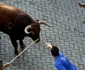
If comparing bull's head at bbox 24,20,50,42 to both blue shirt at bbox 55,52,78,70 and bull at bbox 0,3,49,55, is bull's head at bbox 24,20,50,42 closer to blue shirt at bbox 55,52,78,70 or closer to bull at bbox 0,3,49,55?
bull at bbox 0,3,49,55

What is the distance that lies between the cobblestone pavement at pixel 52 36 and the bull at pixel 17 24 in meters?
0.76

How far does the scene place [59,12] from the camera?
38.3ft

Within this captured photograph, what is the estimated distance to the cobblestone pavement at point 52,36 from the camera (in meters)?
9.73

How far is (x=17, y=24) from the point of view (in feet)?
29.8

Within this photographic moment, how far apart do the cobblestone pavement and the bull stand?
0.76 m

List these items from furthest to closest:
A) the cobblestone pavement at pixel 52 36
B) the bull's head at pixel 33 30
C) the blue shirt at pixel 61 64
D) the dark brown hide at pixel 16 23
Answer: the cobblestone pavement at pixel 52 36
the dark brown hide at pixel 16 23
the bull's head at pixel 33 30
the blue shirt at pixel 61 64

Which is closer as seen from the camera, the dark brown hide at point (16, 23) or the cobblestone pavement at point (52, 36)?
the dark brown hide at point (16, 23)

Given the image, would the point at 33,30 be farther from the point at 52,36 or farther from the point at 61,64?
the point at 52,36

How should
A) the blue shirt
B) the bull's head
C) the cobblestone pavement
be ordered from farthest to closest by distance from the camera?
the cobblestone pavement, the bull's head, the blue shirt

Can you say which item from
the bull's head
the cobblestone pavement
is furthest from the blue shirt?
the cobblestone pavement

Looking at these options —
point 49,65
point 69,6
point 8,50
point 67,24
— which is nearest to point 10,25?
point 8,50

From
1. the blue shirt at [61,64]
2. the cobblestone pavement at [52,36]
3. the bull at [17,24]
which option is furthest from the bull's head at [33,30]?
the blue shirt at [61,64]

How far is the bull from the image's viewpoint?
8.90 meters

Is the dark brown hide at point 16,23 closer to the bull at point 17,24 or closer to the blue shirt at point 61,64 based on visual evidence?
the bull at point 17,24
